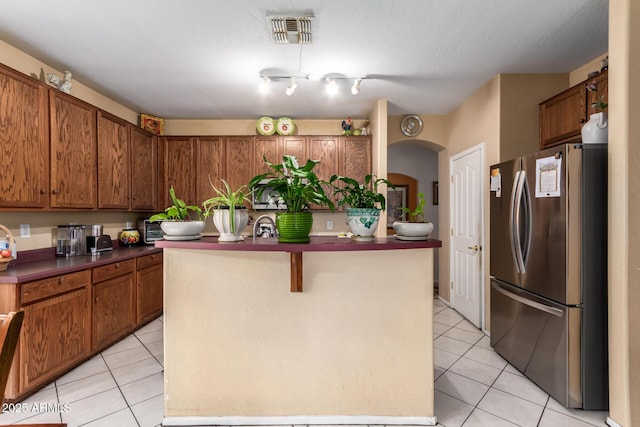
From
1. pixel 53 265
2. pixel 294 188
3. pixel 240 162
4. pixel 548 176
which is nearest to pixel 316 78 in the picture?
pixel 240 162

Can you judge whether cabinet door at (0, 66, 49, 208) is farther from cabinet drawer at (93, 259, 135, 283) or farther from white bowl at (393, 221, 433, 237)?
white bowl at (393, 221, 433, 237)

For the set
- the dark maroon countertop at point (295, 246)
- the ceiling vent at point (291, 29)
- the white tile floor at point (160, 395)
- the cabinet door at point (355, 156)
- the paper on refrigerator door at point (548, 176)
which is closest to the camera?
the dark maroon countertop at point (295, 246)

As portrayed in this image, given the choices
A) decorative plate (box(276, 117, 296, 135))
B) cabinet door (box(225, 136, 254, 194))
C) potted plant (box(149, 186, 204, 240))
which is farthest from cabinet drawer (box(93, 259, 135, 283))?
decorative plate (box(276, 117, 296, 135))

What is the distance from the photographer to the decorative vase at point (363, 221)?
1836mm

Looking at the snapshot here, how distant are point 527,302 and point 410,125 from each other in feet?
9.20

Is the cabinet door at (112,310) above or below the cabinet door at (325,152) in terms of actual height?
below

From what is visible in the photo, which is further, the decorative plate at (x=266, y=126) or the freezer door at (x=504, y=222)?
the decorative plate at (x=266, y=126)

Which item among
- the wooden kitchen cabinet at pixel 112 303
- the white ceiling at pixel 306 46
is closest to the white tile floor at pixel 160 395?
the wooden kitchen cabinet at pixel 112 303

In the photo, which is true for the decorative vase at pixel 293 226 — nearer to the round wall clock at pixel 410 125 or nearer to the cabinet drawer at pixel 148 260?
the cabinet drawer at pixel 148 260

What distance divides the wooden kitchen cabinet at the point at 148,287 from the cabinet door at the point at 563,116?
4.37 m

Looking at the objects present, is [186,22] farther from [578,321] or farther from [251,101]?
[578,321]

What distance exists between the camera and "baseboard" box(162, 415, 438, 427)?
1.86m

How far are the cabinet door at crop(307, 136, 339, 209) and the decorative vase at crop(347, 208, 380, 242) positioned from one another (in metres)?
2.35

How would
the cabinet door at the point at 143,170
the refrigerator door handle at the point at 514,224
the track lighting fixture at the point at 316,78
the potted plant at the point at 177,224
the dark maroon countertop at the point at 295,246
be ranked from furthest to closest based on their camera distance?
the cabinet door at the point at 143,170 < the track lighting fixture at the point at 316,78 < the refrigerator door handle at the point at 514,224 < the potted plant at the point at 177,224 < the dark maroon countertop at the point at 295,246
